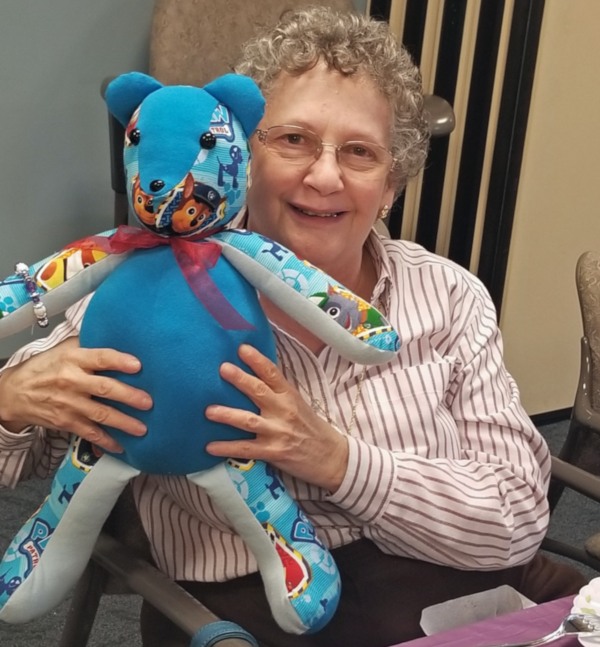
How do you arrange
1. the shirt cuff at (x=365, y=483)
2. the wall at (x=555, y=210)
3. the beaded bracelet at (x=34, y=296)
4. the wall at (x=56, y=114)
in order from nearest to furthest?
the beaded bracelet at (x=34, y=296) → the shirt cuff at (x=365, y=483) → the wall at (x=56, y=114) → the wall at (x=555, y=210)

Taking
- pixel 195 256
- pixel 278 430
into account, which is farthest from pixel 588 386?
pixel 195 256

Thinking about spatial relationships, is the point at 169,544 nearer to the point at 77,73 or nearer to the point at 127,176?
the point at 127,176

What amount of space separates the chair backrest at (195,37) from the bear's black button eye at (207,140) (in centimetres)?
119

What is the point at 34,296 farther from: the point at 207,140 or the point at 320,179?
the point at 320,179

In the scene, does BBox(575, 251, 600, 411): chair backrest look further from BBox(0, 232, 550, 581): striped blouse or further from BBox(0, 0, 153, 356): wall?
BBox(0, 0, 153, 356): wall

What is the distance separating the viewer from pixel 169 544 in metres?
1.20

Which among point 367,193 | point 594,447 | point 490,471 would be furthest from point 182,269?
point 594,447

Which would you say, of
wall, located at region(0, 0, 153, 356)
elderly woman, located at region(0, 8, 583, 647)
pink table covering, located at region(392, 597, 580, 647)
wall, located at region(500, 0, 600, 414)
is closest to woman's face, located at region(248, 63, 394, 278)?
Answer: elderly woman, located at region(0, 8, 583, 647)

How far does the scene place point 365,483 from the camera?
3.59 feet

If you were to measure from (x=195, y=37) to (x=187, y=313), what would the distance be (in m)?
1.30

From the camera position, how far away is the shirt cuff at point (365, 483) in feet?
3.57

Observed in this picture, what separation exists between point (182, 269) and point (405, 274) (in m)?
0.49

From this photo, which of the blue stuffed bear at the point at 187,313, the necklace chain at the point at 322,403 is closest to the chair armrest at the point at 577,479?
the necklace chain at the point at 322,403

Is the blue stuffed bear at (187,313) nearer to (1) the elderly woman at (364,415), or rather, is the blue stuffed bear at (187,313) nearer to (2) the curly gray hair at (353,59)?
(1) the elderly woman at (364,415)
